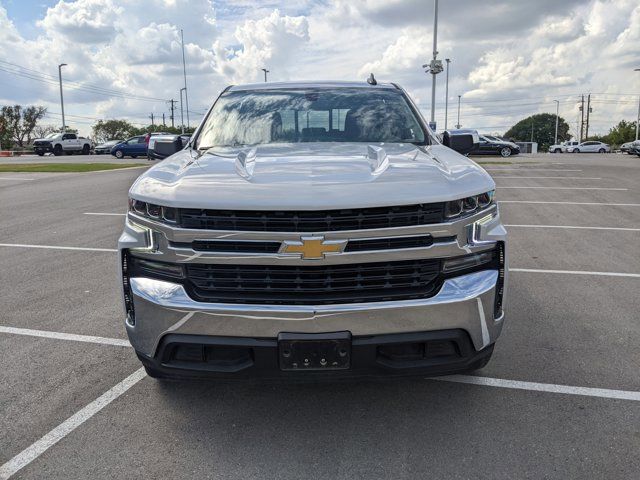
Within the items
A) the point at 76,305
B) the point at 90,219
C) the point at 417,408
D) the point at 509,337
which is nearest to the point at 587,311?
the point at 509,337

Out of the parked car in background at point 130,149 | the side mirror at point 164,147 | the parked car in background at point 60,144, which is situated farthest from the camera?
the parked car in background at point 60,144

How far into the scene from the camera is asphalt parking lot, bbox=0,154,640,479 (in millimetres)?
2697

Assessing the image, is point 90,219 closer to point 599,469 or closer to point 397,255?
point 397,255

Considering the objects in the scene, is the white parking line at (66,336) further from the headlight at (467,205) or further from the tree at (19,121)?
the tree at (19,121)

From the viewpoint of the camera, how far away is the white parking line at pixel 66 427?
2.72 meters

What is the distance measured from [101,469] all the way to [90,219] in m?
7.95

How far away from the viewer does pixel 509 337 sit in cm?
423

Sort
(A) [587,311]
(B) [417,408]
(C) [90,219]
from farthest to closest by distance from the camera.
Result: (C) [90,219], (A) [587,311], (B) [417,408]

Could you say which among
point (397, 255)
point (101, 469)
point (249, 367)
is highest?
point (397, 255)

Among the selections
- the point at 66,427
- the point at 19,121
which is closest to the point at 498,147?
the point at 66,427

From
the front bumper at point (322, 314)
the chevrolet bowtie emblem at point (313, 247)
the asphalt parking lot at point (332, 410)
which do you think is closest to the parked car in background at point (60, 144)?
the asphalt parking lot at point (332, 410)

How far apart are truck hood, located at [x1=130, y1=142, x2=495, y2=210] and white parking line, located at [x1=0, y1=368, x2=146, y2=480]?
1314 mm

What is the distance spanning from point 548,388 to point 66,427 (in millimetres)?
2823

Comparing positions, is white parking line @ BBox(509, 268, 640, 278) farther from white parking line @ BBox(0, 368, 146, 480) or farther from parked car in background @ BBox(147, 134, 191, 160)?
white parking line @ BBox(0, 368, 146, 480)
